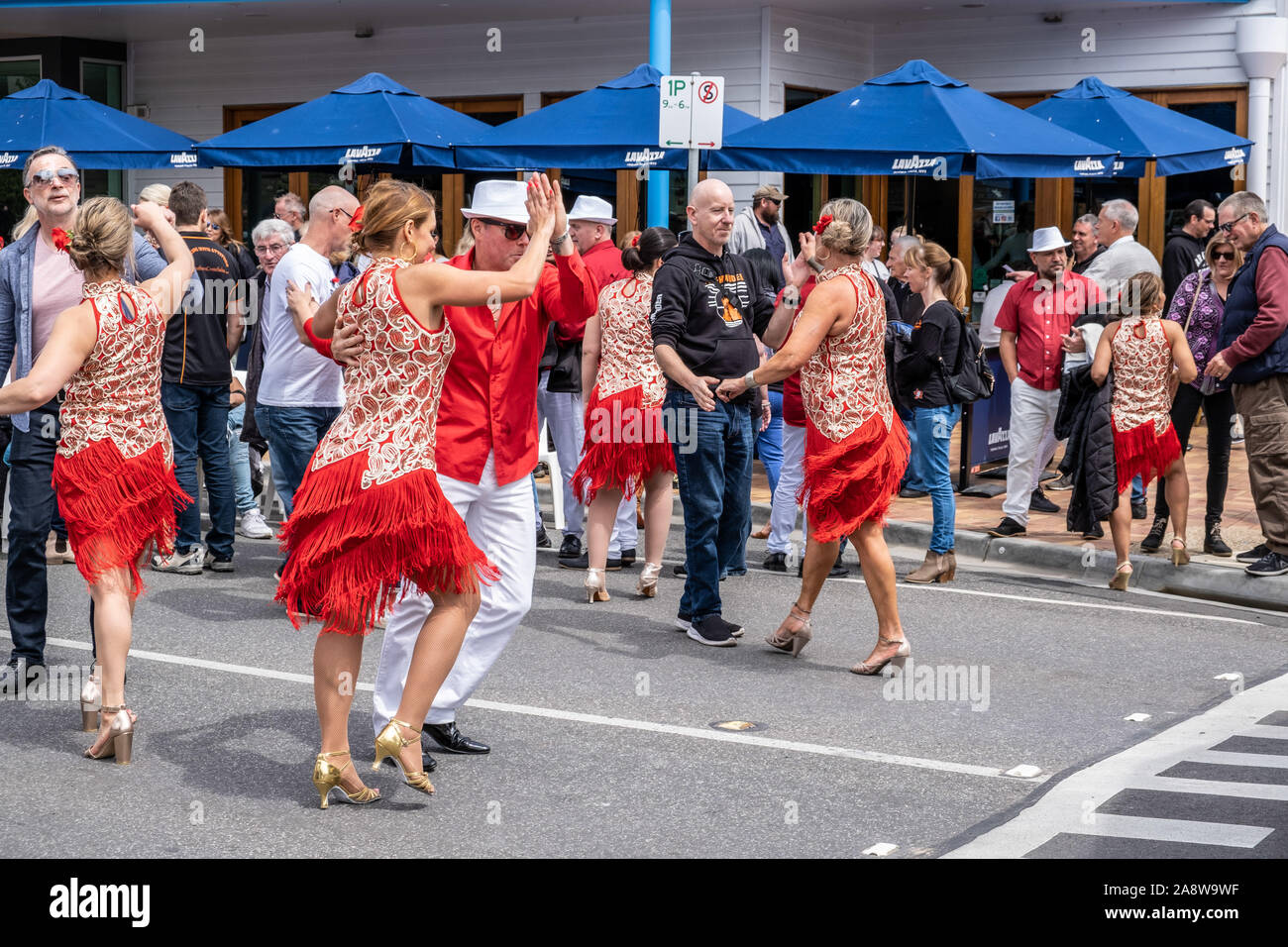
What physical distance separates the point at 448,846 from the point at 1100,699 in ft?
10.3

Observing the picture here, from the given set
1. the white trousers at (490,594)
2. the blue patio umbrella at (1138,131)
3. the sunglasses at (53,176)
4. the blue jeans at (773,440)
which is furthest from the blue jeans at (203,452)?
the blue patio umbrella at (1138,131)

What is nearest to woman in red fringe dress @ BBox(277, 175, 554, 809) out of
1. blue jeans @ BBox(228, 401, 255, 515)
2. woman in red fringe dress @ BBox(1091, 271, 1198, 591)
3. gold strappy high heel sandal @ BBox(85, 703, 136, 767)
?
gold strappy high heel sandal @ BBox(85, 703, 136, 767)

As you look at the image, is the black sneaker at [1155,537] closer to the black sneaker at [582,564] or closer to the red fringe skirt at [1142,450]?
the red fringe skirt at [1142,450]

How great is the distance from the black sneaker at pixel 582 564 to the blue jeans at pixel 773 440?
1.23m

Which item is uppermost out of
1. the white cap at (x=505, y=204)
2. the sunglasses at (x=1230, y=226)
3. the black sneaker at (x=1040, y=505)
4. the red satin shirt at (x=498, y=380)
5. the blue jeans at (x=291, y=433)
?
the sunglasses at (x=1230, y=226)

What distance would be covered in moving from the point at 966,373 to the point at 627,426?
229cm

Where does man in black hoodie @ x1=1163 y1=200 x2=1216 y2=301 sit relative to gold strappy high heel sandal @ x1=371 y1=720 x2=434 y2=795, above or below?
above

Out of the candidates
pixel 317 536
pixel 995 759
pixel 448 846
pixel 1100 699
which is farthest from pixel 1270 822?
pixel 317 536

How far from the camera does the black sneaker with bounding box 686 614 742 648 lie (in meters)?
7.66

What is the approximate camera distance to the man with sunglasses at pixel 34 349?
6.46m

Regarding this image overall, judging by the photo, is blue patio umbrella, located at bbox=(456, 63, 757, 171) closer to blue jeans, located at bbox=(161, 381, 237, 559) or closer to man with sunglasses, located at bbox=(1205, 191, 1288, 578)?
blue jeans, located at bbox=(161, 381, 237, 559)

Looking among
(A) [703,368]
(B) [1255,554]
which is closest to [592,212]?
(A) [703,368]

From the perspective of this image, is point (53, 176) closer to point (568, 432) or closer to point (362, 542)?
point (362, 542)

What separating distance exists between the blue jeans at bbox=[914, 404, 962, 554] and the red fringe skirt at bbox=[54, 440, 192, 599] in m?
4.77
